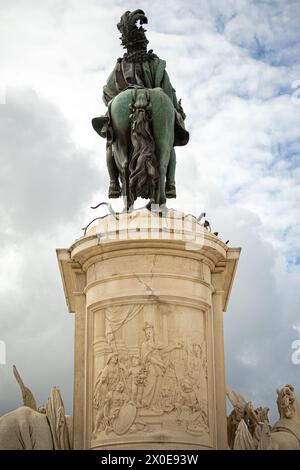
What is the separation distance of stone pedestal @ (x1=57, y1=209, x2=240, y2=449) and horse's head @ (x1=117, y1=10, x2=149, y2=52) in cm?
393

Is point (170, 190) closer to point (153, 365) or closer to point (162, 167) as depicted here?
point (162, 167)

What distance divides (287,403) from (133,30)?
293 inches

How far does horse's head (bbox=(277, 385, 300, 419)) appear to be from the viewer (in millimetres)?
13229

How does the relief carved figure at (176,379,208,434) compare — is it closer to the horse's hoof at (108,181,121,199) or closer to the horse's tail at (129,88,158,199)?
the horse's tail at (129,88,158,199)

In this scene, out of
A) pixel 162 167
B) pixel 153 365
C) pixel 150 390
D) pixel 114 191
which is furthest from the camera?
pixel 114 191

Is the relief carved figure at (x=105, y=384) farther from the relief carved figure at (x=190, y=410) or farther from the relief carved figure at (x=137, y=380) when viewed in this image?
the relief carved figure at (x=190, y=410)

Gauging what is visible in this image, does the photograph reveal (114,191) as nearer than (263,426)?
No

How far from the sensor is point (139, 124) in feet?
47.4

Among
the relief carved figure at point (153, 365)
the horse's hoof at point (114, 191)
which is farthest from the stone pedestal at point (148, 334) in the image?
the horse's hoof at point (114, 191)

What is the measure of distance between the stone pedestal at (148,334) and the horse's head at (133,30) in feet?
12.9

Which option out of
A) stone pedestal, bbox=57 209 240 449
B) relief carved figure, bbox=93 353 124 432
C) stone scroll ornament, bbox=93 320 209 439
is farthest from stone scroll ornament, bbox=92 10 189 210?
relief carved figure, bbox=93 353 124 432

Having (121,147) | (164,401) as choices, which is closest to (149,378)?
(164,401)

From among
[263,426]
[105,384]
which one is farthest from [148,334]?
[263,426]
